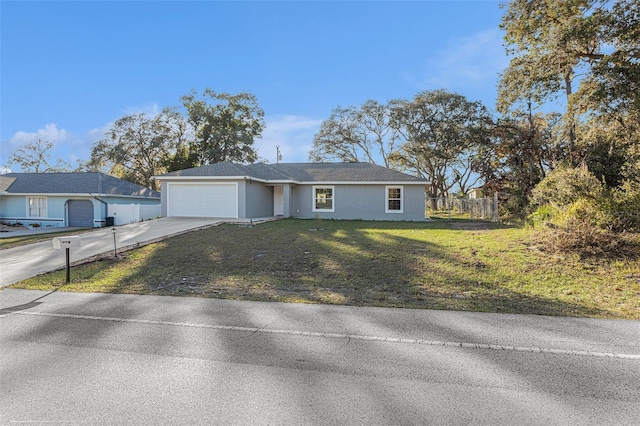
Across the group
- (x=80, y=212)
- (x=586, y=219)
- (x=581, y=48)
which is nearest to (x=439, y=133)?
(x=581, y=48)

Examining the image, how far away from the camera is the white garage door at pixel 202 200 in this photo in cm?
1909

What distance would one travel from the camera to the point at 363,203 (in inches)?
838

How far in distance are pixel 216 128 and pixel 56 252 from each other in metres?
24.0

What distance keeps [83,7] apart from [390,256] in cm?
1325

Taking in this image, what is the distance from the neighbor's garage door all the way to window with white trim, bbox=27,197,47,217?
1.83 m

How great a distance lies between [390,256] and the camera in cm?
934

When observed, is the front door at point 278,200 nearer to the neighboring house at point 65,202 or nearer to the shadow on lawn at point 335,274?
the neighboring house at point 65,202

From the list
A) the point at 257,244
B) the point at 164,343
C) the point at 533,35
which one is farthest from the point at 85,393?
the point at 533,35

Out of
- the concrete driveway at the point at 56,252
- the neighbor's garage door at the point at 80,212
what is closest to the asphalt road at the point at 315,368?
the concrete driveway at the point at 56,252

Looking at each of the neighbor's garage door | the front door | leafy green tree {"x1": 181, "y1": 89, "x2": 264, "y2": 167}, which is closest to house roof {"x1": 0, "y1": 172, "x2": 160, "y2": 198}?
the neighbor's garage door

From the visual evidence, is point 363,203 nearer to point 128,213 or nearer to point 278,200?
point 278,200

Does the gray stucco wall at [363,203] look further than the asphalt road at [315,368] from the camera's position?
Yes

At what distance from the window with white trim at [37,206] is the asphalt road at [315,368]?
24085 mm

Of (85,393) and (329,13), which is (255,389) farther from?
(329,13)
